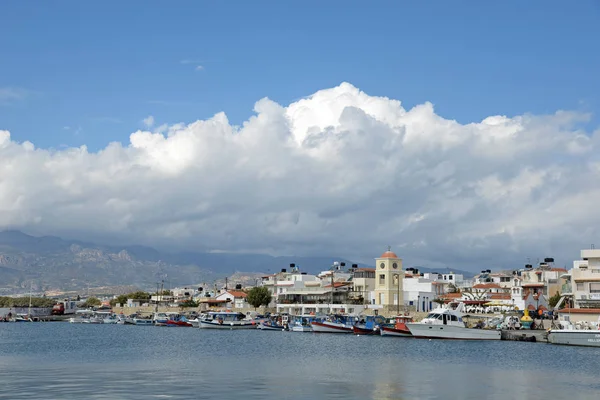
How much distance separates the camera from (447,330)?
88688 mm

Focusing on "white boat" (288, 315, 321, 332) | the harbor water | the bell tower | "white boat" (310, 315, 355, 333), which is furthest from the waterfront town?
the harbor water

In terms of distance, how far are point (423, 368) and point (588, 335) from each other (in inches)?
1182

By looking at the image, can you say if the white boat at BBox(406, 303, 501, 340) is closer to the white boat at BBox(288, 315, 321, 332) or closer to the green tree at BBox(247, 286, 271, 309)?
the white boat at BBox(288, 315, 321, 332)

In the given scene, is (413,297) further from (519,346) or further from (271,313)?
(519,346)

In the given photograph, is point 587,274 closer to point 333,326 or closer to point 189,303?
point 333,326

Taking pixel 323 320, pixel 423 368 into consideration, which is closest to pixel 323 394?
pixel 423 368

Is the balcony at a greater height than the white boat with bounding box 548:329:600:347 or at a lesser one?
greater

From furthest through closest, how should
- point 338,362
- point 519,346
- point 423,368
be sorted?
point 519,346 → point 338,362 → point 423,368

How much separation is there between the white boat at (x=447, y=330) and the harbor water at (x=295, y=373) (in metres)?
16.4

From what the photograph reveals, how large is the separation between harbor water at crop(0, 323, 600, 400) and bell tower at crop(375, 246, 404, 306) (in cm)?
6500

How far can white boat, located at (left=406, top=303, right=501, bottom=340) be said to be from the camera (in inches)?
3494

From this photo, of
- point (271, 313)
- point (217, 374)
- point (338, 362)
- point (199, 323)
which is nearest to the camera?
point (217, 374)

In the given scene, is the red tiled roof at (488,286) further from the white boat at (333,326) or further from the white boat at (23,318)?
the white boat at (23,318)

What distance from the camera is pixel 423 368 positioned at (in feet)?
168
